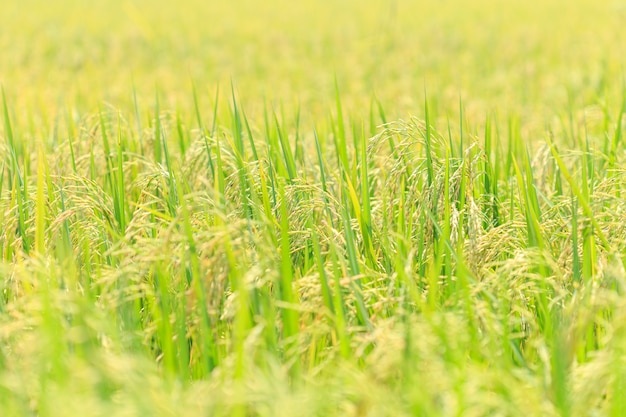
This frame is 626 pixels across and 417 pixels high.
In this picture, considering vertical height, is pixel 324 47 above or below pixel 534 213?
below

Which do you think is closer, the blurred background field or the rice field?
the rice field

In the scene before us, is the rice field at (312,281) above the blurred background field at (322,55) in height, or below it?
above

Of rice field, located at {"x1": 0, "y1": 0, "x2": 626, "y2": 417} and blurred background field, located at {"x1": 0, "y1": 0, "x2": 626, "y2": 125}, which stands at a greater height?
rice field, located at {"x1": 0, "y1": 0, "x2": 626, "y2": 417}

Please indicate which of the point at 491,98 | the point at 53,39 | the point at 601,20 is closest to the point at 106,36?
the point at 53,39

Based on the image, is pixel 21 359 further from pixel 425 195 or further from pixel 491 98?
pixel 491 98

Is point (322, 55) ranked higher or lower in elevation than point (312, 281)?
lower

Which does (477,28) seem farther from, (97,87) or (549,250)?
(549,250)

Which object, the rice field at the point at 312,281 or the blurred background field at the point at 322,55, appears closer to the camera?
the rice field at the point at 312,281

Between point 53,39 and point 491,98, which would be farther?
point 53,39

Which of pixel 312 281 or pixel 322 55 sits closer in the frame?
pixel 312 281

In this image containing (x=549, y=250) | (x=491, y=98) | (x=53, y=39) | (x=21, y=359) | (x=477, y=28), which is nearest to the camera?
(x=21, y=359)

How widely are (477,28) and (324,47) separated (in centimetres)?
264

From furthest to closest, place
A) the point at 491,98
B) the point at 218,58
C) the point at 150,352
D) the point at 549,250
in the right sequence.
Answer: the point at 218,58, the point at 491,98, the point at 549,250, the point at 150,352

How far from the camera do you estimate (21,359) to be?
58.0 inches
